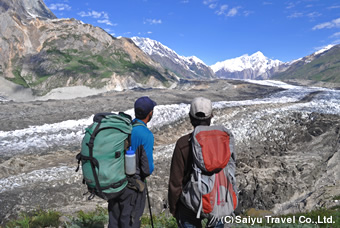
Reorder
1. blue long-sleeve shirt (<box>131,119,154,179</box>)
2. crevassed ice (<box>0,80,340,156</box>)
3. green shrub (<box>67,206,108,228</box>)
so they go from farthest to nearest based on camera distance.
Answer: crevassed ice (<box>0,80,340,156</box>) < green shrub (<box>67,206,108,228</box>) < blue long-sleeve shirt (<box>131,119,154,179</box>)

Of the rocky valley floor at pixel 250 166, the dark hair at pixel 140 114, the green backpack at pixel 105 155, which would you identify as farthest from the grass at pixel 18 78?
the green backpack at pixel 105 155

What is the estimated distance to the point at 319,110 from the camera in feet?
90.6

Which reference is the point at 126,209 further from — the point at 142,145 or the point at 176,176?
the point at 176,176

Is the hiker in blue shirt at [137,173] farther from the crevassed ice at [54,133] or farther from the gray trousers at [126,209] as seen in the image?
the crevassed ice at [54,133]

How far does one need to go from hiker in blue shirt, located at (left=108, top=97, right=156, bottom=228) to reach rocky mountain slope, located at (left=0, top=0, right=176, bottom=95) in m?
75.8

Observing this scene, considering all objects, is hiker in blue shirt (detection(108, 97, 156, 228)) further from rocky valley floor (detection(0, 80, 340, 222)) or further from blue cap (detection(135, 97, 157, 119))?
rocky valley floor (detection(0, 80, 340, 222))

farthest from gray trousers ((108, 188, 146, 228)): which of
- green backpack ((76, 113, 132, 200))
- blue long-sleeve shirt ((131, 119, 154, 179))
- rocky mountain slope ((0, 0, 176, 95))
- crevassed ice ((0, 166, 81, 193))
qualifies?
rocky mountain slope ((0, 0, 176, 95))

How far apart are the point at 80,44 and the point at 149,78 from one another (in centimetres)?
3040

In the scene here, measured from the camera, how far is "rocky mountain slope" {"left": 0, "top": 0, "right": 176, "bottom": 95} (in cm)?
7800

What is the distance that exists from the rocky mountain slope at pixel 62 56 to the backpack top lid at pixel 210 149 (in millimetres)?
76904

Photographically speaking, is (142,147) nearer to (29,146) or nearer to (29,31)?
(29,146)

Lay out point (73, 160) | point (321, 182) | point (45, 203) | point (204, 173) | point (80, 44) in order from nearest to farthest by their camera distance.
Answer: point (204, 173) → point (45, 203) → point (321, 182) → point (73, 160) → point (80, 44)

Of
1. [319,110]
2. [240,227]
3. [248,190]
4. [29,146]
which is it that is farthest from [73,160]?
[319,110]

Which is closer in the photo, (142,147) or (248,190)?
(142,147)
